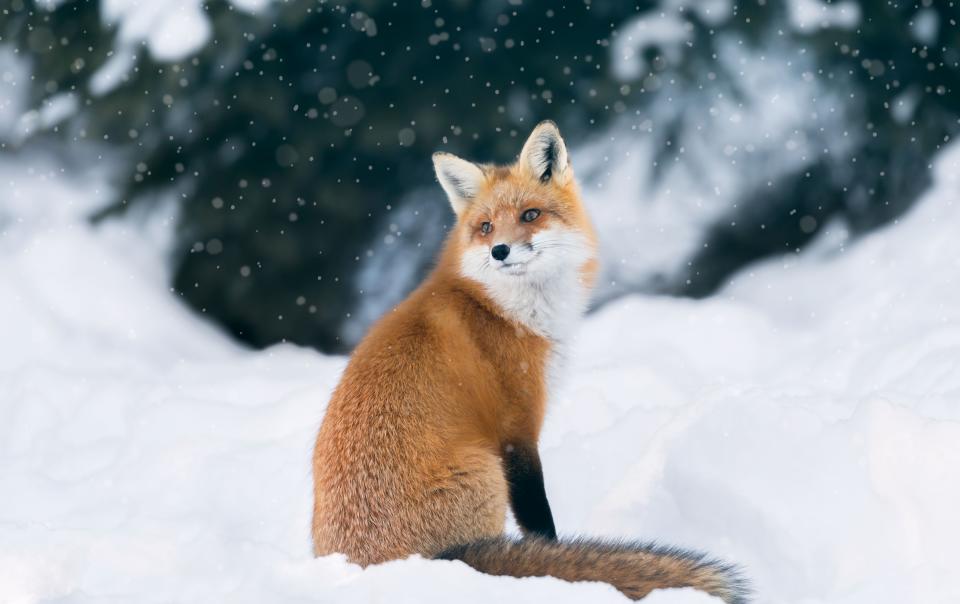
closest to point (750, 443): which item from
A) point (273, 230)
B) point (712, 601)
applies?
point (712, 601)

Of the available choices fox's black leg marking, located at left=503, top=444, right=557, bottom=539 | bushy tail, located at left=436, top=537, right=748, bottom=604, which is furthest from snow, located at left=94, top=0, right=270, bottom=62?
bushy tail, located at left=436, top=537, right=748, bottom=604

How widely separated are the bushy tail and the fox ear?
141cm

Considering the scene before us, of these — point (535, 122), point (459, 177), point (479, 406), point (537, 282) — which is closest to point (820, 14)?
point (535, 122)

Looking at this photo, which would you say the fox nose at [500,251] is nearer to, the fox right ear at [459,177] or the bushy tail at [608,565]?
the fox right ear at [459,177]

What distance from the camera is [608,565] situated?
8.23ft

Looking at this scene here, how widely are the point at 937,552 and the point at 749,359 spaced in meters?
2.20

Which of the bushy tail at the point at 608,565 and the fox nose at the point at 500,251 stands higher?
the fox nose at the point at 500,251

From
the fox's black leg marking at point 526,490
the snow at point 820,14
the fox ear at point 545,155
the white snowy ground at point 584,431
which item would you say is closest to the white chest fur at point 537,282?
the fox ear at point 545,155

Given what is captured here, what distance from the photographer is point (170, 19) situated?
17.9ft

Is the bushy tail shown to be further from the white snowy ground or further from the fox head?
the fox head

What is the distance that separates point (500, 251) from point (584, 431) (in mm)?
1369

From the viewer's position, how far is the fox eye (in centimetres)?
328

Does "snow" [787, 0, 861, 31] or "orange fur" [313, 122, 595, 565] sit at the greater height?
"snow" [787, 0, 861, 31]

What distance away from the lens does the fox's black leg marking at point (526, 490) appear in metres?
2.96
